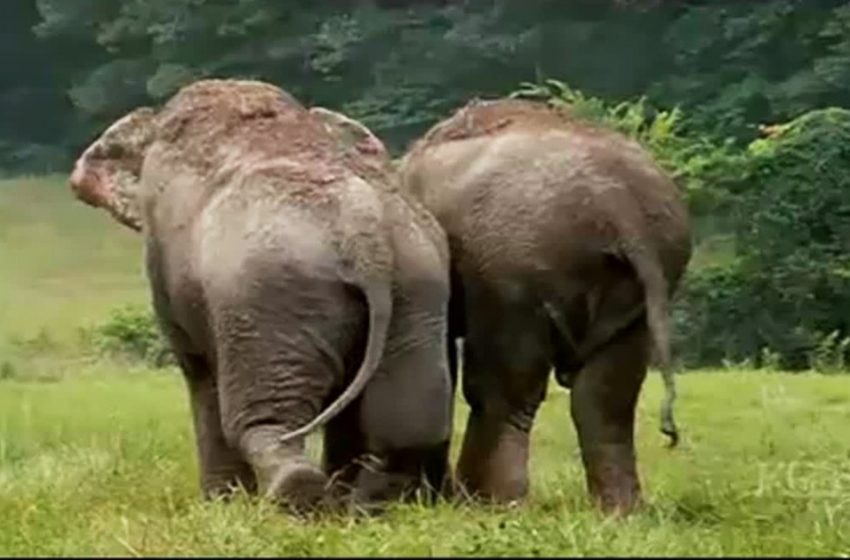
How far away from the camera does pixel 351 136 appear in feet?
25.0

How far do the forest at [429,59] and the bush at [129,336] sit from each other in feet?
19.2

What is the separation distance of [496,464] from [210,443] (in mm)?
901

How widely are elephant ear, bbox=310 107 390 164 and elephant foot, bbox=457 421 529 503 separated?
930 mm

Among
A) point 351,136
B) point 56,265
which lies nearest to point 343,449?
point 351,136

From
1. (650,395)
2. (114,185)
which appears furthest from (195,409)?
(650,395)

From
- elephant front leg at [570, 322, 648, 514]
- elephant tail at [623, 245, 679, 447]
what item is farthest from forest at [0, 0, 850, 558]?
elephant tail at [623, 245, 679, 447]

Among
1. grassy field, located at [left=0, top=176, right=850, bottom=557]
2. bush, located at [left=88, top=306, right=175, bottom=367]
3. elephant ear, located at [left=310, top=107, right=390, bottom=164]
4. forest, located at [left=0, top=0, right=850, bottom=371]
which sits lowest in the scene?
forest, located at [left=0, top=0, right=850, bottom=371]

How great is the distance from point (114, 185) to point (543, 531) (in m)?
3.01

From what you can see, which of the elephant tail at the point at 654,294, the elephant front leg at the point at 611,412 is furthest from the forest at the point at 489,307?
the elephant tail at the point at 654,294

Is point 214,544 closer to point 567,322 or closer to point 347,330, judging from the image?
point 347,330

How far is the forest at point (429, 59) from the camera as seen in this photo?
1297 inches

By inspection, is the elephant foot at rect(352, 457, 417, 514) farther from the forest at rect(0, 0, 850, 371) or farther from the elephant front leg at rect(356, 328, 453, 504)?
the forest at rect(0, 0, 850, 371)

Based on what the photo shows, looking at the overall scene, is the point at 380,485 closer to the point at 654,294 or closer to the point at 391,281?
the point at 391,281

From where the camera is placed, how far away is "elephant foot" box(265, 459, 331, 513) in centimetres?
654
